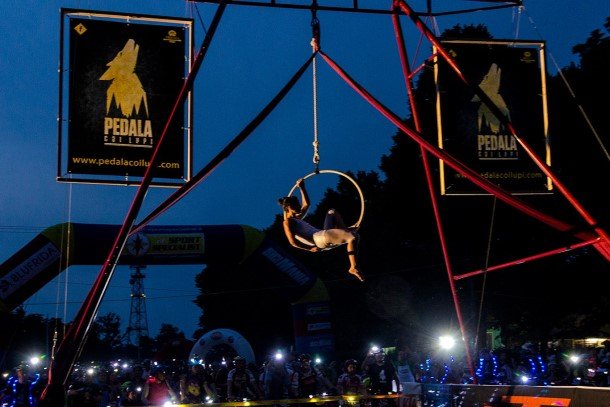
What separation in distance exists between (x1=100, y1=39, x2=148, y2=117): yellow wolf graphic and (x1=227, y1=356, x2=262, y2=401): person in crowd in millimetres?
6163

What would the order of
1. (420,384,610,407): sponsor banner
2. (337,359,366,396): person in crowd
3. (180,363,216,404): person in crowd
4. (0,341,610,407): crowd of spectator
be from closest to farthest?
(420,384,610,407): sponsor banner < (0,341,610,407): crowd of spectator < (180,363,216,404): person in crowd < (337,359,366,396): person in crowd

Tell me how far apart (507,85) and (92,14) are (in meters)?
6.41

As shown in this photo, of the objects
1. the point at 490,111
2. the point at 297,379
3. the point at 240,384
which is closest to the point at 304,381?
the point at 297,379

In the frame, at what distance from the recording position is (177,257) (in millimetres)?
21906

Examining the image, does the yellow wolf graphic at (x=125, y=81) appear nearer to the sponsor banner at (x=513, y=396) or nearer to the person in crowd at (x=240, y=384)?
the sponsor banner at (x=513, y=396)

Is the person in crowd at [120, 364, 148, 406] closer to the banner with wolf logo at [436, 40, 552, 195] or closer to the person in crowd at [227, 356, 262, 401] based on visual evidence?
the person in crowd at [227, 356, 262, 401]

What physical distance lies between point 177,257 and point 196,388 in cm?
710

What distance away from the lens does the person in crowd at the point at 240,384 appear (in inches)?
622

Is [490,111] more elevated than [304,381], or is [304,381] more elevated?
[490,111]

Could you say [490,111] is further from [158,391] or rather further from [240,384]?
[158,391]

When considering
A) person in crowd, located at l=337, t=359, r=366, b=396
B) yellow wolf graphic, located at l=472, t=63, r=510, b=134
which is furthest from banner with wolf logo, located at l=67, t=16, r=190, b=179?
person in crowd, located at l=337, t=359, r=366, b=396

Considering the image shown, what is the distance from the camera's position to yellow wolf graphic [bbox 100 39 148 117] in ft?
38.1

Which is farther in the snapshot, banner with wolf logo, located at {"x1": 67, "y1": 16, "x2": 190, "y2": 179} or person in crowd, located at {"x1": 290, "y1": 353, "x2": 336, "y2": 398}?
person in crowd, located at {"x1": 290, "y1": 353, "x2": 336, "y2": 398}

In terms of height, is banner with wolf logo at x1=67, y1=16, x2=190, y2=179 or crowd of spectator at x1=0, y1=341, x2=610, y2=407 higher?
banner with wolf logo at x1=67, y1=16, x2=190, y2=179
